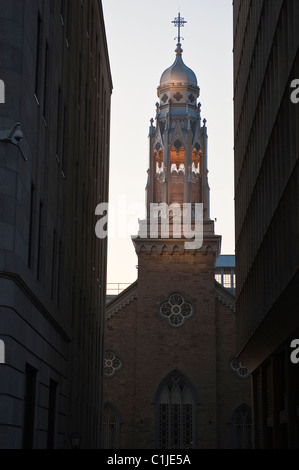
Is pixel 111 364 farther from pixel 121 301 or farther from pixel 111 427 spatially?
pixel 121 301

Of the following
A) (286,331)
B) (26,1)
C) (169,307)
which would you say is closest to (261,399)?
(286,331)

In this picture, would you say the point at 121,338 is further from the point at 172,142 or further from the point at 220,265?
the point at 220,265

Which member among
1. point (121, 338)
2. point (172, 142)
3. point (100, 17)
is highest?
point (172, 142)

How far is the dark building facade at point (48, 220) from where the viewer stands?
614 inches

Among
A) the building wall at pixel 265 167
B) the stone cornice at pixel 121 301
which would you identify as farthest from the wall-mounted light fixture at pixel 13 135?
the stone cornice at pixel 121 301

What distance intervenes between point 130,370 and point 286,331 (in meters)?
33.3

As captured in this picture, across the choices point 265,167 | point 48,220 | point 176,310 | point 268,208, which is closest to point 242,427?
point 176,310

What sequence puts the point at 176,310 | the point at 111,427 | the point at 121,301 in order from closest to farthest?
the point at 111,427
the point at 176,310
the point at 121,301

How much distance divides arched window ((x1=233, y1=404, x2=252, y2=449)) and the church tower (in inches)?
2.7

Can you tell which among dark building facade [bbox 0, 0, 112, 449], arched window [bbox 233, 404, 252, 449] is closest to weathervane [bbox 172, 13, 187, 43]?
arched window [bbox 233, 404, 252, 449]

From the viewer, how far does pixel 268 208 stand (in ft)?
81.6

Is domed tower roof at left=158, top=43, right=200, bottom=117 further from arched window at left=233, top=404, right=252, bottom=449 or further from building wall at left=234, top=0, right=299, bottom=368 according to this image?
building wall at left=234, top=0, right=299, bottom=368

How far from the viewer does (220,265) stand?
338ft

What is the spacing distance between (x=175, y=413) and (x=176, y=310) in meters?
6.79
